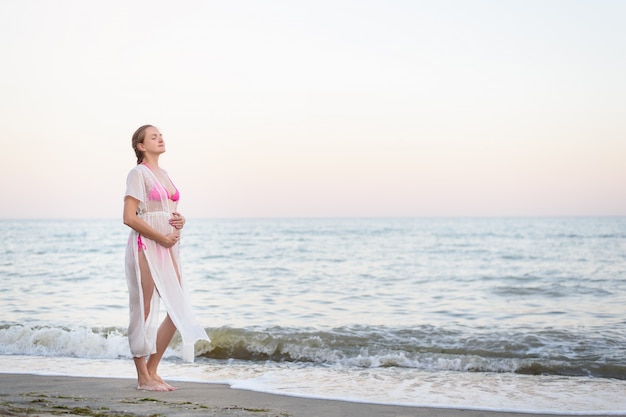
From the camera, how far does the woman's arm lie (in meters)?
5.01

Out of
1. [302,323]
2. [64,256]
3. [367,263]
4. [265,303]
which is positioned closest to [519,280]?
[367,263]

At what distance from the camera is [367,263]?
75.5ft

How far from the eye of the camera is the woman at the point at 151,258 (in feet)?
16.6

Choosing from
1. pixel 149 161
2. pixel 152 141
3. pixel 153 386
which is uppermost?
pixel 152 141

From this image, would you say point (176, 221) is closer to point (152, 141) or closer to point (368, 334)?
point (152, 141)

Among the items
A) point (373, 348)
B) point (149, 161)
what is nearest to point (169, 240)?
point (149, 161)

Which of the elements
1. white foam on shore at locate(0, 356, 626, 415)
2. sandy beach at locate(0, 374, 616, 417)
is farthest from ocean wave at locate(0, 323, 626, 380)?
sandy beach at locate(0, 374, 616, 417)

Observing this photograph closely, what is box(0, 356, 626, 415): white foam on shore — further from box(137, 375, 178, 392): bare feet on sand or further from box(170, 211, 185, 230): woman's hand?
box(170, 211, 185, 230): woman's hand

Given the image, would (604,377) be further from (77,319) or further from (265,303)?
(77,319)

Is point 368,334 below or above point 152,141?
below

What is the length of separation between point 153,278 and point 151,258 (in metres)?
0.15

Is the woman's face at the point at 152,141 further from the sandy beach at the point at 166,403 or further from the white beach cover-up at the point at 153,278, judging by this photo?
the sandy beach at the point at 166,403

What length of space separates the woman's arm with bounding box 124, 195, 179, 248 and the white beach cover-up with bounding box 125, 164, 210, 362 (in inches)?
1.9

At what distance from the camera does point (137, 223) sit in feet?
16.4
